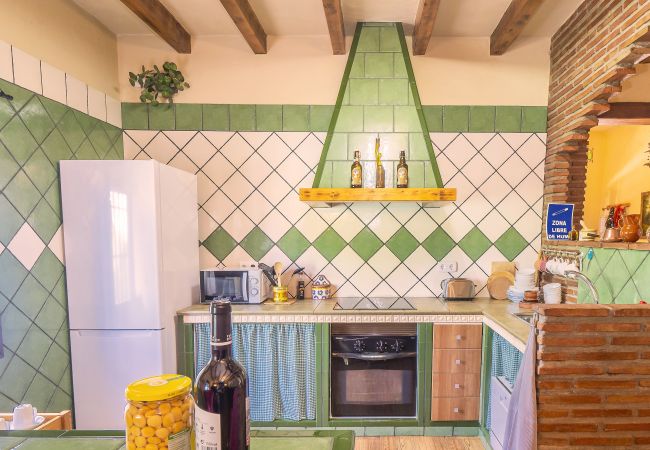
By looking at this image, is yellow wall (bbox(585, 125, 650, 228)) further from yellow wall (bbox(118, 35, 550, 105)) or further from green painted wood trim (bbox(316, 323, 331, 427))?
green painted wood trim (bbox(316, 323, 331, 427))

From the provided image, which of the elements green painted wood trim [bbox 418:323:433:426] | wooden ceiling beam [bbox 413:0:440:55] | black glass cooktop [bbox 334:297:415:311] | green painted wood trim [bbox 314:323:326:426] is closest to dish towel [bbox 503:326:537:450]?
green painted wood trim [bbox 418:323:433:426]

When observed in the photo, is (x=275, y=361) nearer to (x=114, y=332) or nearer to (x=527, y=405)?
(x=114, y=332)

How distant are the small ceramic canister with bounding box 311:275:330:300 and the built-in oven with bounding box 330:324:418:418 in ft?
1.41

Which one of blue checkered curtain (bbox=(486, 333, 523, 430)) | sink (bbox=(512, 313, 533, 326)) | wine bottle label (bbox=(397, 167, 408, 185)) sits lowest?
blue checkered curtain (bbox=(486, 333, 523, 430))

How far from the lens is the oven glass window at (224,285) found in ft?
8.81

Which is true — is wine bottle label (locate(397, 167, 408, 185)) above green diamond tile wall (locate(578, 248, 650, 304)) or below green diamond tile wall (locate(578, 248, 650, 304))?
above

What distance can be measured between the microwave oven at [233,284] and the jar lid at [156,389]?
2.11 meters

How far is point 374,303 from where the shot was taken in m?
2.75

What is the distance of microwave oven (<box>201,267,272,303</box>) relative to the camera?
106 inches

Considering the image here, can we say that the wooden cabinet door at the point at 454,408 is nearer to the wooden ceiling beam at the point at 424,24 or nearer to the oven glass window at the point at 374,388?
the oven glass window at the point at 374,388

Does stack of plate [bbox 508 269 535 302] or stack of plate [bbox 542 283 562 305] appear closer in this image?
stack of plate [bbox 542 283 562 305]

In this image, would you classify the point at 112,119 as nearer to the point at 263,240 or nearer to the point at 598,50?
the point at 263,240

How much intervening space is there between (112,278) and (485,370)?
2537mm

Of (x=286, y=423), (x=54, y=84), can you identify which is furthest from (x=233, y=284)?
(x=54, y=84)
